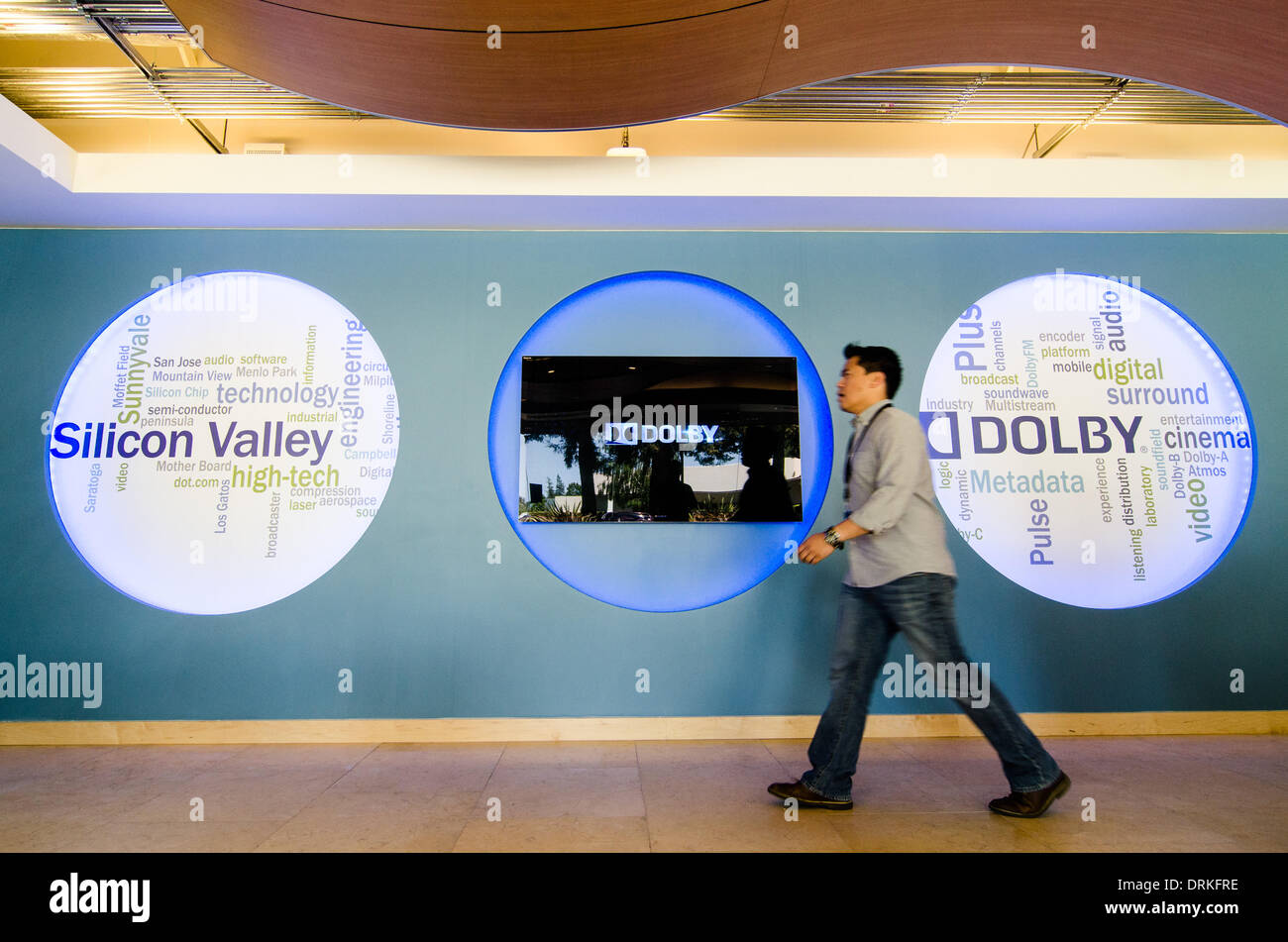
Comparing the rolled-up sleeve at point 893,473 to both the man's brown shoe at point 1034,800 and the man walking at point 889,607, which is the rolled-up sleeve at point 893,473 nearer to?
the man walking at point 889,607

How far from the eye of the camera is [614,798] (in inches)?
110

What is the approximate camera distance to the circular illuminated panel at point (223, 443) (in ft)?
12.4

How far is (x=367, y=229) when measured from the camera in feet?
13.3

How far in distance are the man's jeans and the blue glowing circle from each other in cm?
119

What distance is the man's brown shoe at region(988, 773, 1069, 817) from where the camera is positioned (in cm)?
248

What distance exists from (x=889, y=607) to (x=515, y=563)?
80.8 inches

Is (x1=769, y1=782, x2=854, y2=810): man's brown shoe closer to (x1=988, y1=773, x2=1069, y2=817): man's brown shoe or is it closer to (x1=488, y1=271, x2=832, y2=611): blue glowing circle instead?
(x1=988, y1=773, x2=1069, y2=817): man's brown shoe

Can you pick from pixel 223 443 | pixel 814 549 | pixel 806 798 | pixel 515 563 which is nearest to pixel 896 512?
pixel 814 549

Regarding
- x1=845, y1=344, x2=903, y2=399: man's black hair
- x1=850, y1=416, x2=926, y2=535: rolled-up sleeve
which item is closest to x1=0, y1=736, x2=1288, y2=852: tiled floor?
x1=850, y1=416, x2=926, y2=535: rolled-up sleeve

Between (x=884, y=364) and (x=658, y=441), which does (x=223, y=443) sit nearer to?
(x=658, y=441)

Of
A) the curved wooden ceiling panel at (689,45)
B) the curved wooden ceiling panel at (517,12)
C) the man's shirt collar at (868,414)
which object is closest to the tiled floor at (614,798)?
the man's shirt collar at (868,414)

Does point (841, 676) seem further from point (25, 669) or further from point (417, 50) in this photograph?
point (25, 669)

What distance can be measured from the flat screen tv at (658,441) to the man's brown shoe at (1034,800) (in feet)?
5.57
